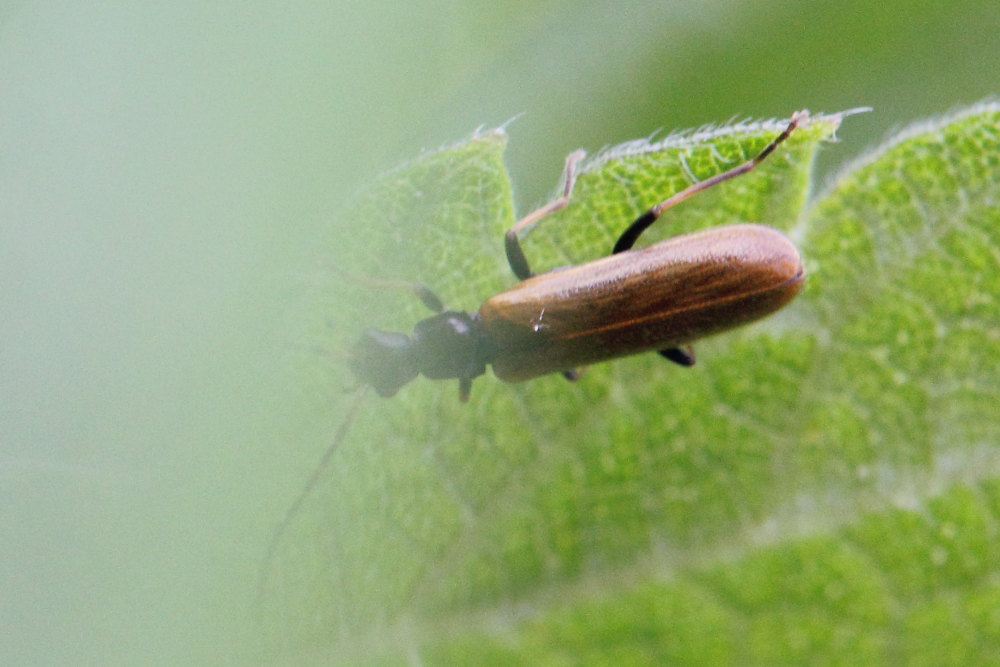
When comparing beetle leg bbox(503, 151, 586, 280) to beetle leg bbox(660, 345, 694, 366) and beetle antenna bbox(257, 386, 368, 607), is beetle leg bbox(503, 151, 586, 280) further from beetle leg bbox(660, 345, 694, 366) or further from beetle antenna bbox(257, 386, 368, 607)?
beetle antenna bbox(257, 386, 368, 607)

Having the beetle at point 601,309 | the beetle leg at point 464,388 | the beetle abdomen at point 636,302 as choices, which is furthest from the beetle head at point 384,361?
the beetle abdomen at point 636,302

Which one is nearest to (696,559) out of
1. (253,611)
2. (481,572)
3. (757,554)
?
(757,554)

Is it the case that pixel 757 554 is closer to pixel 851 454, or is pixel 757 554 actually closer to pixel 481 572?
pixel 851 454

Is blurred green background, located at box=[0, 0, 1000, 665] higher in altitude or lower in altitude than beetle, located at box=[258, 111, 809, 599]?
lower

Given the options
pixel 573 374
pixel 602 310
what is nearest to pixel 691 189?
pixel 602 310

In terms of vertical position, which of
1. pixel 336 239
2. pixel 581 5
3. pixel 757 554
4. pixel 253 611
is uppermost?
pixel 581 5

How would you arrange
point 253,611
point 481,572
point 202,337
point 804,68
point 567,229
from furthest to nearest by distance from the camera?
point 804,68 < point 567,229 < point 481,572 < point 253,611 < point 202,337

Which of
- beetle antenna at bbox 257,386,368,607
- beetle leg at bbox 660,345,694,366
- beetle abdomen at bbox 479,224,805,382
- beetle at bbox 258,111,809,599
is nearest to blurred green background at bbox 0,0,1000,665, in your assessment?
beetle antenna at bbox 257,386,368,607
